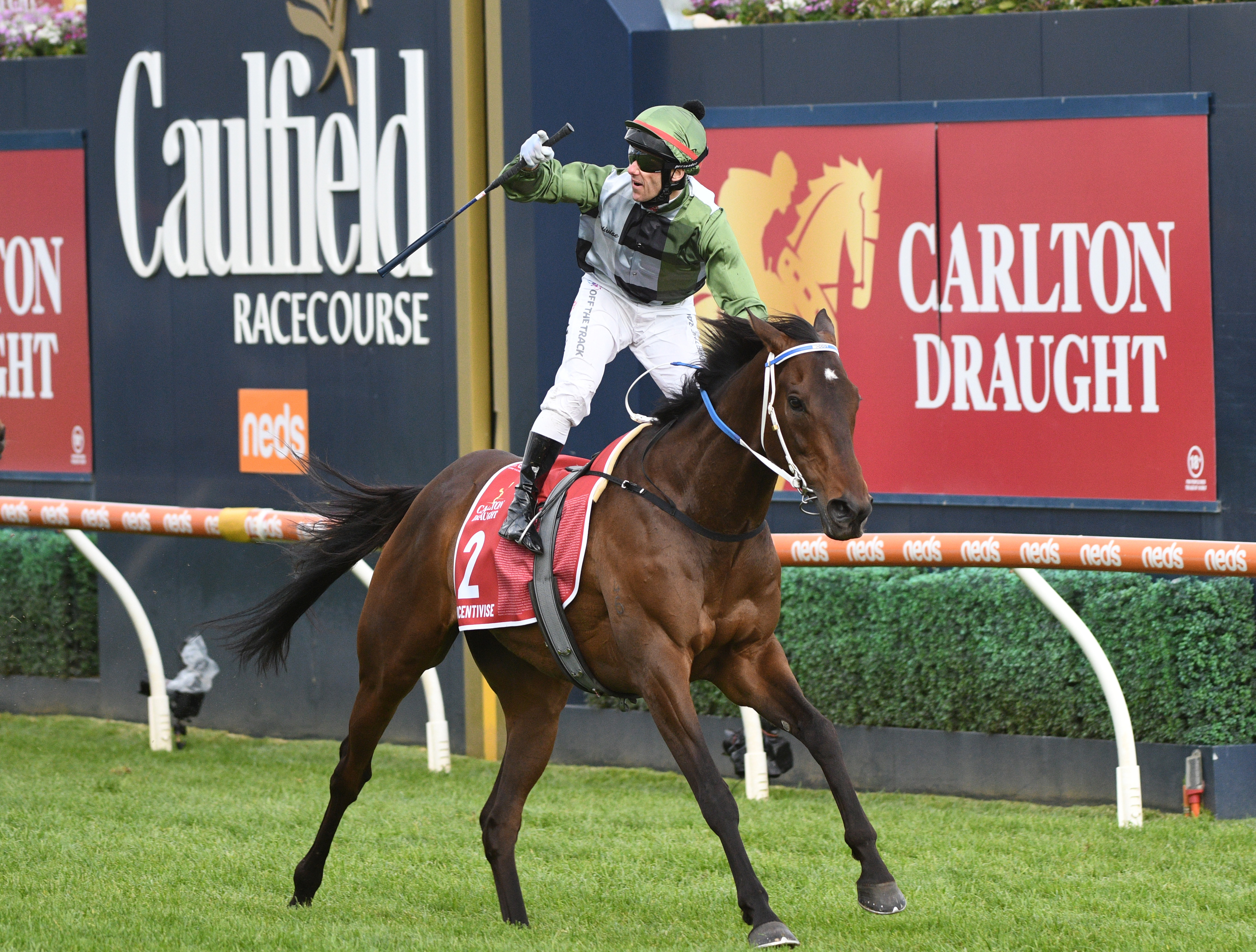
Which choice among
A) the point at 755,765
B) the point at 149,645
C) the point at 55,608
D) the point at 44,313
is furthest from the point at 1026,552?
the point at 44,313

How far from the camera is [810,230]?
7.52 m

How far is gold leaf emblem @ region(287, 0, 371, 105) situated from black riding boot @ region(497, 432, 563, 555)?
3573 millimetres

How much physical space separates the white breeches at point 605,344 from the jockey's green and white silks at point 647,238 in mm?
48

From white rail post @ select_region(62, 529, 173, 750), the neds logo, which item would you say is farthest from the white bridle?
the neds logo

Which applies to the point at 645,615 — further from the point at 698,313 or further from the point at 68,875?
the point at 698,313

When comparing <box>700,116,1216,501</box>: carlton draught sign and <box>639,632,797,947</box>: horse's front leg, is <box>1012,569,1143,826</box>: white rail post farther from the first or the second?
<box>639,632,797,947</box>: horse's front leg

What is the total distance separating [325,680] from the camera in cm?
820

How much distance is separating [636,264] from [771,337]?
692mm

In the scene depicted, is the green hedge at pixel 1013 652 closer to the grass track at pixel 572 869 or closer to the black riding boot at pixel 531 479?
the grass track at pixel 572 869

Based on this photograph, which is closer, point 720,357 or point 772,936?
point 772,936

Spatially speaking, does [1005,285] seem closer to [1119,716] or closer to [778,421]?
[1119,716]

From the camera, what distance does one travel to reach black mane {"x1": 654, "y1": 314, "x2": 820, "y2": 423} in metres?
4.59

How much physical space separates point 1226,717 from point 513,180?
3202 mm

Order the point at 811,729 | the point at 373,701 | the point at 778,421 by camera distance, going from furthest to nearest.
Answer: the point at 373,701 < the point at 811,729 < the point at 778,421
